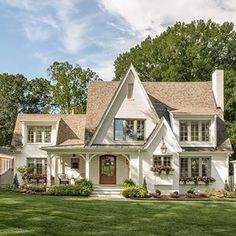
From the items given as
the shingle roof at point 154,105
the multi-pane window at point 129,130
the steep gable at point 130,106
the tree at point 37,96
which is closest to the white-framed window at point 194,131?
the shingle roof at point 154,105

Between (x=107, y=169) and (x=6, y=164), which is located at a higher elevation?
(x=107, y=169)

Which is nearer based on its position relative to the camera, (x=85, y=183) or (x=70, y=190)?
(x=70, y=190)

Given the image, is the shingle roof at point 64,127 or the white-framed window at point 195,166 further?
the shingle roof at point 64,127

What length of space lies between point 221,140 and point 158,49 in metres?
23.3

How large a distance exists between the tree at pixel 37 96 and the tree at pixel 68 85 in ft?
33.8

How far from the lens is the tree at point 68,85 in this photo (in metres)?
57.2

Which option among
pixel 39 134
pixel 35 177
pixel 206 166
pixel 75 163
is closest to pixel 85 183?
pixel 75 163

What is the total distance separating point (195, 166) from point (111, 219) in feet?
53.7

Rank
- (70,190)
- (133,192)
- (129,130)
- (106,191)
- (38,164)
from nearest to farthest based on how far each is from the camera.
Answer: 1. (133,192)
2. (70,190)
3. (106,191)
4. (129,130)
5. (38,164)

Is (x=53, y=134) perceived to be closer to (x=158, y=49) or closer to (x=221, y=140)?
(x=221, y=140)

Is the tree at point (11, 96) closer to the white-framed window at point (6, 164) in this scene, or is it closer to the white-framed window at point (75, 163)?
the white-framed window at point (6, 164)

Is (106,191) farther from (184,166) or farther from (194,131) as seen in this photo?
(194,131)

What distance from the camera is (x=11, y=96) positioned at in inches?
2653

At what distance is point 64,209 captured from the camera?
16922mm
